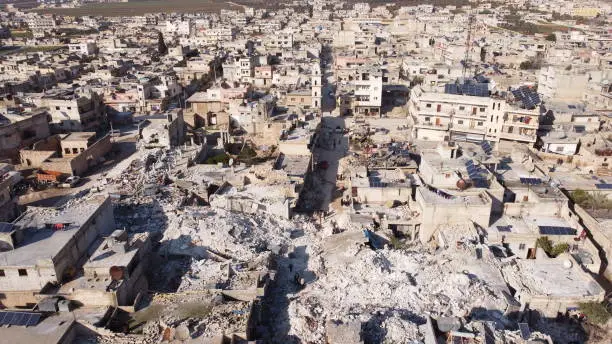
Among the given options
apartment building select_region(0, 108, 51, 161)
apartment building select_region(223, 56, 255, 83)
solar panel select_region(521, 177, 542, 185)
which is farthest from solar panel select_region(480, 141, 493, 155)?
apartment building select_region(0, 108, 51, 161)

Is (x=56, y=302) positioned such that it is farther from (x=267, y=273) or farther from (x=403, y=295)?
(x=403, y=295)

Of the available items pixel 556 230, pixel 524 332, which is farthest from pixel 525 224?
pixel 524 332

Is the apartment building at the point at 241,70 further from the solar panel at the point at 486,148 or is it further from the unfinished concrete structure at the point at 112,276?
the unfinished concrete structure at the point at 112,276

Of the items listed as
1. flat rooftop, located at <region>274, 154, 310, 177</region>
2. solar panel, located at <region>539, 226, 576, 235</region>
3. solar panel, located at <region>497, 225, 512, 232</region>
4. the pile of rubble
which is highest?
flat rooftop, located at <region>274, 154, 310, 177</region>

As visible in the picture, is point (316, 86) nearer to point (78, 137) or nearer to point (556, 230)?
point (78, 137)

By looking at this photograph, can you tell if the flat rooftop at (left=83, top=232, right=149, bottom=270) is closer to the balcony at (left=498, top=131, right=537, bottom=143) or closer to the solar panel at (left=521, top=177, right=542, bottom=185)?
the solar panel at (left=521, top=177, right=542, bottom=185)

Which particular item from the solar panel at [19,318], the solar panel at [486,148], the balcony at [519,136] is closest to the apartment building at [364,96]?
the balcony at [519,136]

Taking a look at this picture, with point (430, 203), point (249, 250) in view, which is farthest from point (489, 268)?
point (249, 250)
